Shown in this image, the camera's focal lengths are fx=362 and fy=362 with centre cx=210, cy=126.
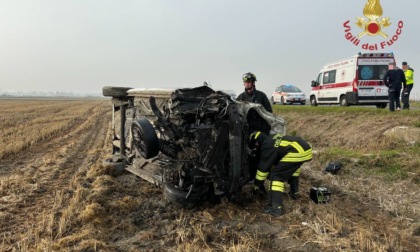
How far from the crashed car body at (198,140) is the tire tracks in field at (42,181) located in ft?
4.99

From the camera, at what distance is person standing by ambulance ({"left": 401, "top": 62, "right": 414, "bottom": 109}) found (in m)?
12.0

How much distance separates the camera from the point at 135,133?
5395mm

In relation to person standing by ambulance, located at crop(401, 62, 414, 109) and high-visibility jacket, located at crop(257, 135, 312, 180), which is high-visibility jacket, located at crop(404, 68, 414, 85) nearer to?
person standing by ambulance, located at crop(401, 62, 414, 109)

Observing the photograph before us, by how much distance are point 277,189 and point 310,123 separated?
8381mm

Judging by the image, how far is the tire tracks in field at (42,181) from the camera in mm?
4383

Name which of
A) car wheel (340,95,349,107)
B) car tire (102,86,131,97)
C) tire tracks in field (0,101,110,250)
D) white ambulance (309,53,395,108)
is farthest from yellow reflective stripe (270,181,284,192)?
car wheel (340,95,349,107)

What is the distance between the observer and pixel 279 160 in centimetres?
490

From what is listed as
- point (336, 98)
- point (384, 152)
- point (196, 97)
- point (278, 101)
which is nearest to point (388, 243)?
point (196, 97)

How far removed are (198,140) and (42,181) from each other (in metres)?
3.65

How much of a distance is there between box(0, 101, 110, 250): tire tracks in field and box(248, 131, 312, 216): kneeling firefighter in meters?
2.75

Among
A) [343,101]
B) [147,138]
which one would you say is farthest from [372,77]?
[147,138]

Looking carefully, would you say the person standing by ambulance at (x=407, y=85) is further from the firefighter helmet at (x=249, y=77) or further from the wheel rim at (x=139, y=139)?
the wheel rim at (x=139, y=139)

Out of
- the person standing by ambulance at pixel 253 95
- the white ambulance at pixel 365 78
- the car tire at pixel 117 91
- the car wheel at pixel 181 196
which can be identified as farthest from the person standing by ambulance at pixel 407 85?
the car wheel at pixel 181 196

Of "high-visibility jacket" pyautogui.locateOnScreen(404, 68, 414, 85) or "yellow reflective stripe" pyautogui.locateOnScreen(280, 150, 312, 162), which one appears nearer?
"yellow reflective stripe" pyautogui.locateOnScreen(280, 150, 312, 162)
